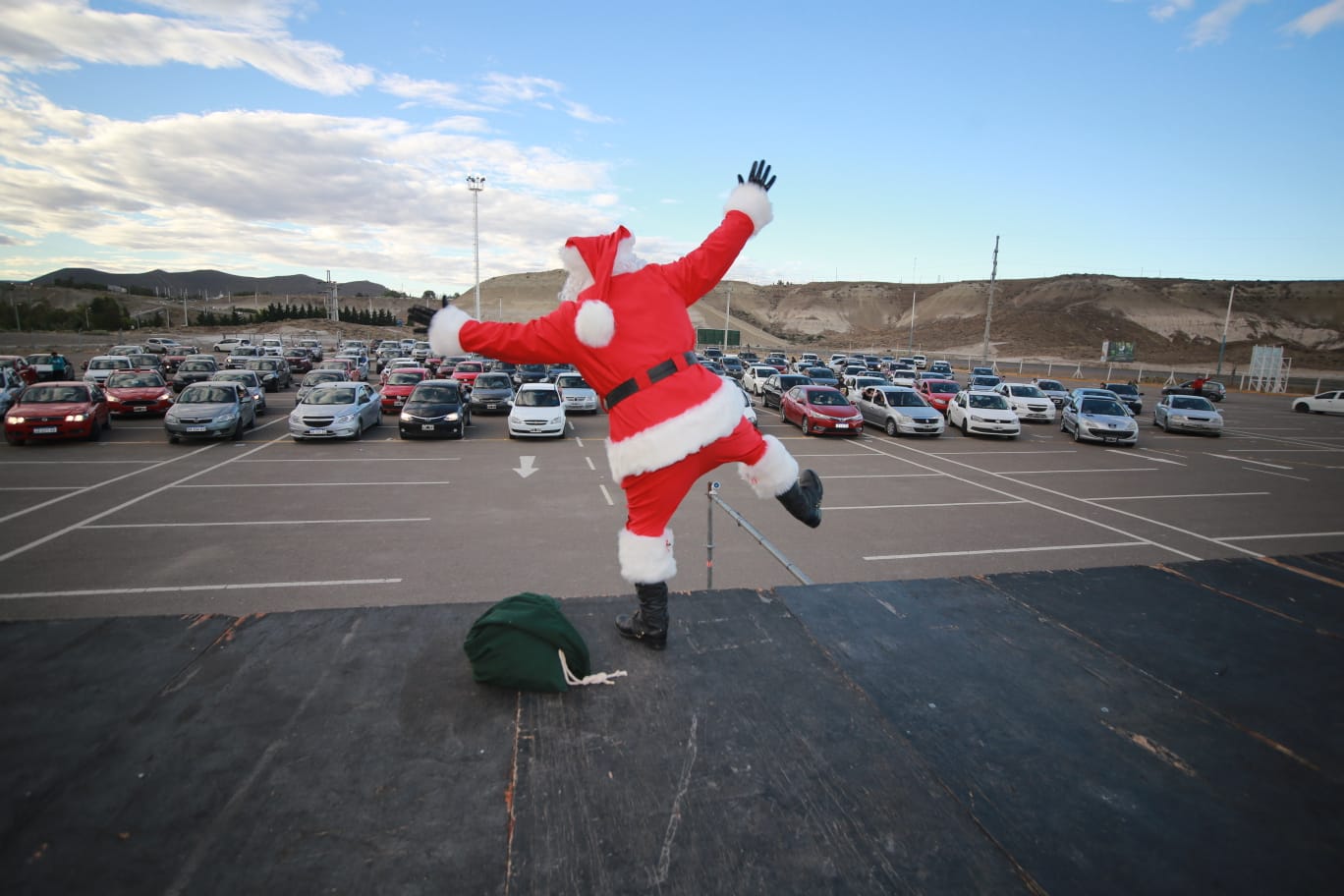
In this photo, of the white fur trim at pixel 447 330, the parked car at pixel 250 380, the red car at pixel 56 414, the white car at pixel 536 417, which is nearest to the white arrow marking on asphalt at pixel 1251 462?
the white car at pixel 536 417

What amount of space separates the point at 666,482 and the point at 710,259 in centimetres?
143

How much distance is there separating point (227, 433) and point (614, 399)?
17129mm

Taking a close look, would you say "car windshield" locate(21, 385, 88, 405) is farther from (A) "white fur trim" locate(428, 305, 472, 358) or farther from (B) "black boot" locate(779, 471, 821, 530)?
(B) "black boot" locate(779, 471, 821, 530)

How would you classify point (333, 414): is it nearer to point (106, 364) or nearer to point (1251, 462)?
point (106, 364)

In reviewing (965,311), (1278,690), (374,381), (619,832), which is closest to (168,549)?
(619,832)

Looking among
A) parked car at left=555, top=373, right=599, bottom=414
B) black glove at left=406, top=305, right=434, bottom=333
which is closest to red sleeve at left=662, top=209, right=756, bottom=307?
black glove at left=406, top=305, right=434, bottom=333

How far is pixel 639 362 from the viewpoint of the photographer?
11.7 ft

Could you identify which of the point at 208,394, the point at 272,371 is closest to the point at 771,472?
the point at 208,394

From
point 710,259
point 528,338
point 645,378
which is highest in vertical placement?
point 710,259

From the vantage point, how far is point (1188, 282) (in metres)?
105

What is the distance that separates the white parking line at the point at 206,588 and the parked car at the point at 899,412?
16438 mm

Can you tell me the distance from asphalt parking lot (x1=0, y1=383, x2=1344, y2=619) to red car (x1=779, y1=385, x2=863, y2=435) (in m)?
1.78

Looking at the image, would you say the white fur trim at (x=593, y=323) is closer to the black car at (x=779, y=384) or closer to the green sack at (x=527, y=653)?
the green sack at (x=527, y=653)

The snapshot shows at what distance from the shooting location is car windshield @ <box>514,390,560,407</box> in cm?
1884
